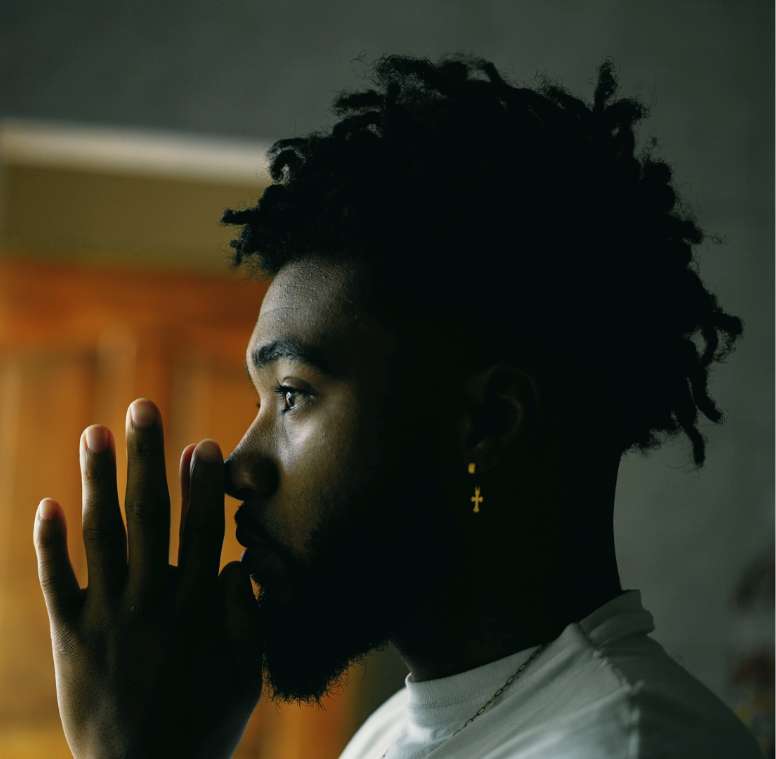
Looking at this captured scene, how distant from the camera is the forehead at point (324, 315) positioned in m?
0.96

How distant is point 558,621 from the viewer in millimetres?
938

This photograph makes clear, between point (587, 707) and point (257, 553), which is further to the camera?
point (257, 553)

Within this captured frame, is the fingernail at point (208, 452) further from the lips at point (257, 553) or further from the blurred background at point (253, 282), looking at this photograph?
the blurred background at point (253, 282)

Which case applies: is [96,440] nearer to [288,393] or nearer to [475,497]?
[288,393]

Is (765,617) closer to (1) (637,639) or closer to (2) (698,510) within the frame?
(2) (698,510)

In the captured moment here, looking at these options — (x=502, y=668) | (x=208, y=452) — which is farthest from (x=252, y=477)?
(x=502, y=668)

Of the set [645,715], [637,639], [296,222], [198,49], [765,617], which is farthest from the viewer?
[198,49]

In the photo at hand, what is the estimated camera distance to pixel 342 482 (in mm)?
948

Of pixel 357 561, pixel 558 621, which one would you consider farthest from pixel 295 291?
pixel 558 621

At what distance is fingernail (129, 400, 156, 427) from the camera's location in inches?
38.4

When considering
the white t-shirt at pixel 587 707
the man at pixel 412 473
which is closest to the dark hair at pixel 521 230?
the man at pixel 412 473

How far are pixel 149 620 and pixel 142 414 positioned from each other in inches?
7.7

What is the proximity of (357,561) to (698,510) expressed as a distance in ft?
6.40

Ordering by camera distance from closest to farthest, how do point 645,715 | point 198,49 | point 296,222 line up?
point 645,715 → point 296,222 → point 198,49
